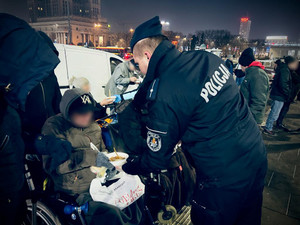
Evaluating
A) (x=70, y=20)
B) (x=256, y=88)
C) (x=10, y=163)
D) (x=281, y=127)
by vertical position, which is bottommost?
(x=281, y=127)

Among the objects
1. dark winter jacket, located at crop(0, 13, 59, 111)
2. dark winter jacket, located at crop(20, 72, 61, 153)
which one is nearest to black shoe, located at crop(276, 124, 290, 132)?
dark winter jacket, located at crop(20, 72, 61, 153)

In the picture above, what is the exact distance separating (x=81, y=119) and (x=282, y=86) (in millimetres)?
5681

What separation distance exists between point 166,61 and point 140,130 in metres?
1.05

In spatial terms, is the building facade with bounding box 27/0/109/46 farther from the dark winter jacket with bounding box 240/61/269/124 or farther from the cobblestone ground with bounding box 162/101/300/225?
the cobblestone ground with bounding box 162/101/300/225

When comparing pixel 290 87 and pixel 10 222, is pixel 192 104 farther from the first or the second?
pixel 290 87

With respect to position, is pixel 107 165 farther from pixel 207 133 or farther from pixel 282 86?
pixel 282 86

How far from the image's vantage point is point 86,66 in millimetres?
5152

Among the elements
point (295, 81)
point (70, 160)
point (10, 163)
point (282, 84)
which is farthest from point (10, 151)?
point (295, 81)

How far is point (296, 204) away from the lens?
9.98ft

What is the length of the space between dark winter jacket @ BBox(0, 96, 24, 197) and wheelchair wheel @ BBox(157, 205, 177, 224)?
182 centimetres

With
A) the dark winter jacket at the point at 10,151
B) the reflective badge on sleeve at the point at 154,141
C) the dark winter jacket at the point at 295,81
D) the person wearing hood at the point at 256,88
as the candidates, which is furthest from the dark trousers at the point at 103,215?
the dark winter jacket at the point at 295,81

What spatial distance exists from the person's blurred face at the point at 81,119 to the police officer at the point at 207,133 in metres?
1.11

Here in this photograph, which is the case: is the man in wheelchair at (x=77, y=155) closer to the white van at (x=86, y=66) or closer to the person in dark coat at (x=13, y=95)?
the person in dark coat at (x=13, y=95)

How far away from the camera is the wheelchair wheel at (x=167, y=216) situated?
8.30 feet
